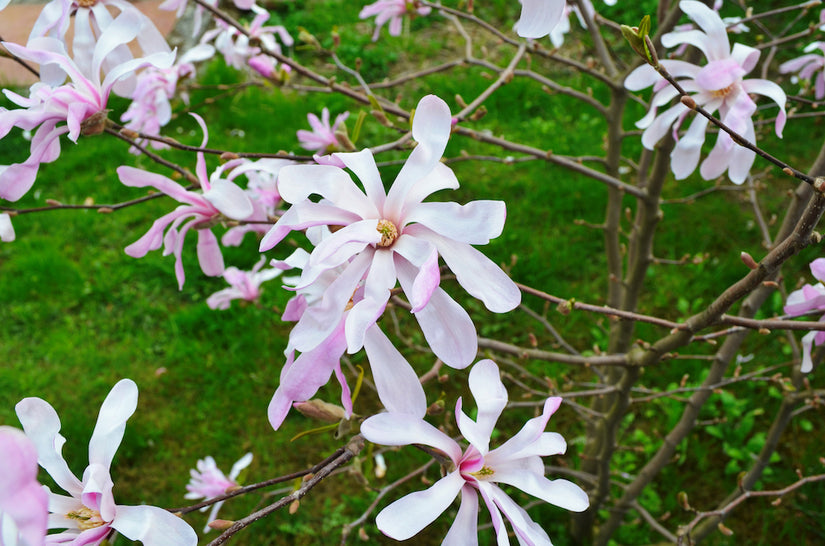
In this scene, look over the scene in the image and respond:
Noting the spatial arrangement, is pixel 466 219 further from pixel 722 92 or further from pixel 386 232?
pixel 722 92

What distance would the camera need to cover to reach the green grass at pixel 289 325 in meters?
1.85

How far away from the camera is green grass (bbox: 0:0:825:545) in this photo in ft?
6.06

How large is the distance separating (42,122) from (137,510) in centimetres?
47

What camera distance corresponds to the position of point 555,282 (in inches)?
89.6

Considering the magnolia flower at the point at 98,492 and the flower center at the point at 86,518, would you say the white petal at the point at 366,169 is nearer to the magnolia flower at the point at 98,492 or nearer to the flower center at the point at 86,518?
the magnolia flower at the point at 98,492

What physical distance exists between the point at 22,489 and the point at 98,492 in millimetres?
216

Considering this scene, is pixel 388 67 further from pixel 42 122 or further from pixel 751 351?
pixel 42 122

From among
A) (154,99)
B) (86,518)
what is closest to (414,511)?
(86,518)

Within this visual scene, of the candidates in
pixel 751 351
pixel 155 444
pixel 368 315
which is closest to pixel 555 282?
pixel 751 351

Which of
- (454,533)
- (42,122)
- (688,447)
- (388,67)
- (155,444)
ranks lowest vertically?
(155,444)

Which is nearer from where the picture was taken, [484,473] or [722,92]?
[484,473]

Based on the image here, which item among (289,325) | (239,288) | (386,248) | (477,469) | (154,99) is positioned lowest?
(289,325)

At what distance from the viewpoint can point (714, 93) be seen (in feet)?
3.04

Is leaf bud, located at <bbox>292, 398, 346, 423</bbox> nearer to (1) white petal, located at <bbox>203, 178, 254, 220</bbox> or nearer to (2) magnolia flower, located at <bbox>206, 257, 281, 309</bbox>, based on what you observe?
(1) white petal, located at <bbox>203, 178, 254, 220</bbox>
